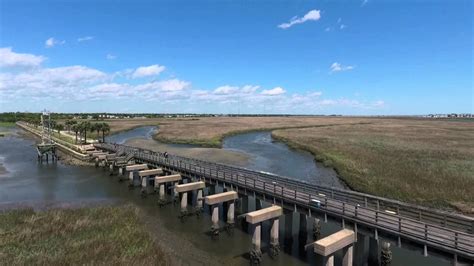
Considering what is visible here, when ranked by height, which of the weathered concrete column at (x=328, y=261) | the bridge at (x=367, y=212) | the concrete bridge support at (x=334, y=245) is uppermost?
the bridge at (x=367, y=212)

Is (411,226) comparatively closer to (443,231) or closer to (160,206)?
(443,231)

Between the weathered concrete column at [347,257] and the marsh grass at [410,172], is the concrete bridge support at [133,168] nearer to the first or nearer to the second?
the marsh grass at [410,172]

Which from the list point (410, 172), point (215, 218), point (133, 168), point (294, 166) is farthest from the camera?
point (294, 166)

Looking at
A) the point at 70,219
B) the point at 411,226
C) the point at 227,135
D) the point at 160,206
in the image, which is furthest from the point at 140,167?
the point at 227,135

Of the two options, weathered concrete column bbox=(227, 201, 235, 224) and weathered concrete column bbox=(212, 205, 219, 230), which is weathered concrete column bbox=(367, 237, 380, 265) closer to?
weathered concrete column bbox=(227, 201, 235, 224)

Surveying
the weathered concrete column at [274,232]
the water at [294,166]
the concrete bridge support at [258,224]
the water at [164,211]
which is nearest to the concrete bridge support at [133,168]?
the water at [164,211]

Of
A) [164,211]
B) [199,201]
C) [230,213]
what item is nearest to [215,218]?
[230,213]

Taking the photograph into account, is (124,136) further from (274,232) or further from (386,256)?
(386,256)
